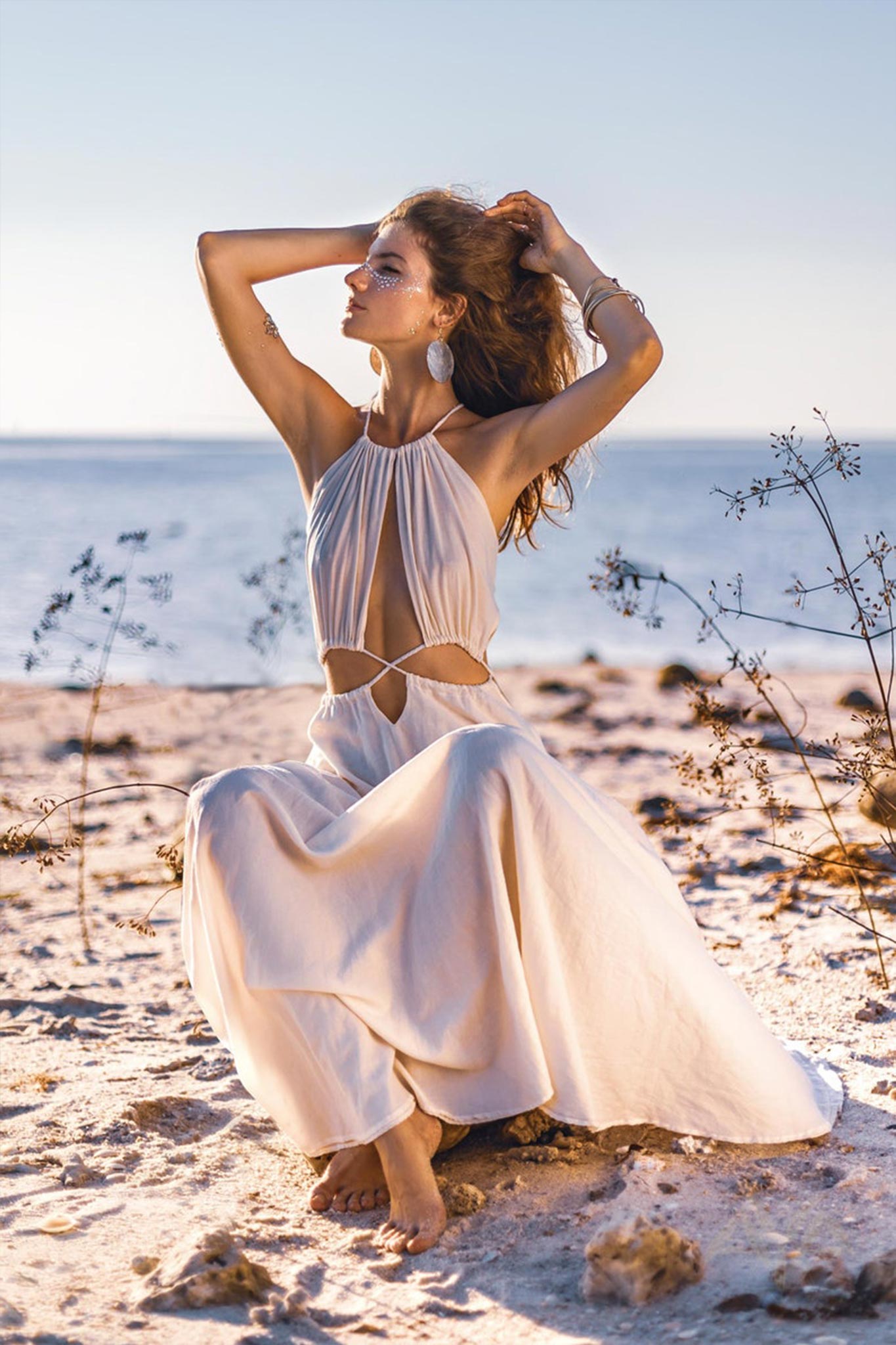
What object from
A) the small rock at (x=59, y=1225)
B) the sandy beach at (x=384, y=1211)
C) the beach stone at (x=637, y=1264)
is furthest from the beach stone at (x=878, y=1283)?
the small rock at (x=59, y=1225)

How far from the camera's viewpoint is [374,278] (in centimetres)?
362

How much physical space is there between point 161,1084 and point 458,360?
1925 millimetres

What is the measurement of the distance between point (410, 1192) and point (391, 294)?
2.04 meters

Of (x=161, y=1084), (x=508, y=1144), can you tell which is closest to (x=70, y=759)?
(x=161, y=1084)

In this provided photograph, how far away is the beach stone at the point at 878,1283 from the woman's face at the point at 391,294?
2.30 m

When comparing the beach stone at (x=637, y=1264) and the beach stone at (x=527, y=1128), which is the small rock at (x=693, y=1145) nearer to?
the beach stone at (x=527, y=1128)

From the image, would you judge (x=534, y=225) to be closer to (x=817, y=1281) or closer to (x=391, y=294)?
(x=391, y=294)

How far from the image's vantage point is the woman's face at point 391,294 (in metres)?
3.59

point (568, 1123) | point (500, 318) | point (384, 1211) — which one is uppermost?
point (500, 318)

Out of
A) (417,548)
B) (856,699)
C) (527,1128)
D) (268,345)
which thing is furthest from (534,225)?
(856,699)

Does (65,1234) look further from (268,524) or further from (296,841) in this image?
(268,524)

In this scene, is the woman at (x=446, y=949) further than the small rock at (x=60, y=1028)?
No

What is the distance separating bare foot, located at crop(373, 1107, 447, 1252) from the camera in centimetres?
265

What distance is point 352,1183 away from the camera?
2906 millimetres
